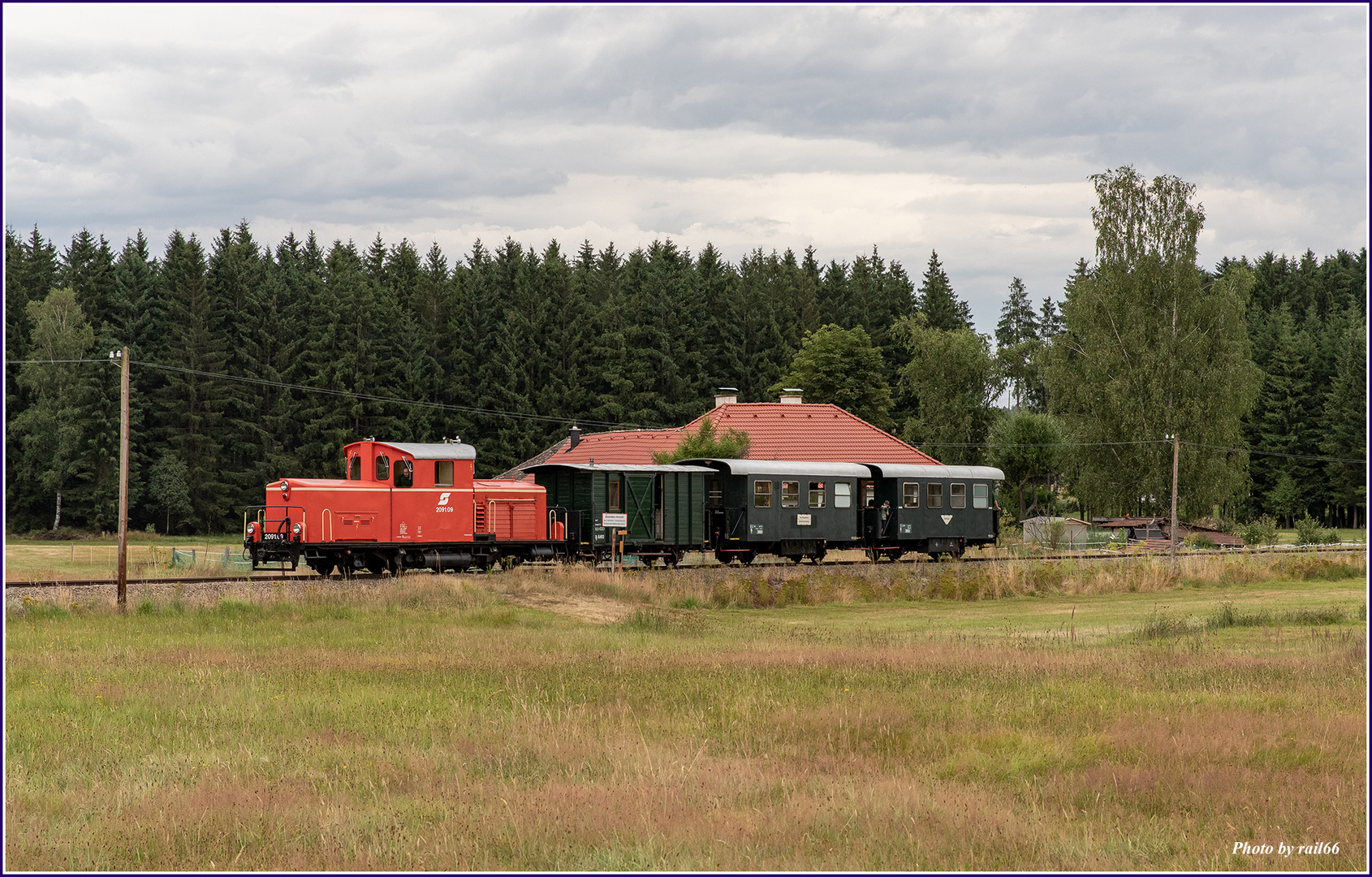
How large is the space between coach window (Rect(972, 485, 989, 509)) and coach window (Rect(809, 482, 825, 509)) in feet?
22.2

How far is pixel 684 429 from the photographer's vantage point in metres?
55.1

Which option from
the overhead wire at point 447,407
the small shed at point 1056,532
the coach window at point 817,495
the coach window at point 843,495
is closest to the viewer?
the coach window at point 817,495

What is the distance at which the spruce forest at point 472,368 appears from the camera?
231 feet

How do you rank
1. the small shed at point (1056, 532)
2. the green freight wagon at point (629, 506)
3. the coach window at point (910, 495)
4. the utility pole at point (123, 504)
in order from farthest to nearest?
the small shed at point (1056, 532)
the coach window at point (910, 495)
the green freight wagon at point (629, 506)
the utility pole at point (123, 504)

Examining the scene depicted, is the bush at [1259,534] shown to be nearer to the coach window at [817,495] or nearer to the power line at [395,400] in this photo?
Result: the coach window at [817,495]

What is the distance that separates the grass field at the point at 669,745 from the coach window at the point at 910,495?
679 inches

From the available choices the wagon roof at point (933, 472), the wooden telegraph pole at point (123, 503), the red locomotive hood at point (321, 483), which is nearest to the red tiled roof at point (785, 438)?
the wagon roof at point (933, 472)

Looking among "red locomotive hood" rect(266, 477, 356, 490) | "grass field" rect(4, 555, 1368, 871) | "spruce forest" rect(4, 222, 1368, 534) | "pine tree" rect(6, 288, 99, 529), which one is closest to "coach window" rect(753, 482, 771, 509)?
"red locomotive hood" rect(266, 477, 356, 490)

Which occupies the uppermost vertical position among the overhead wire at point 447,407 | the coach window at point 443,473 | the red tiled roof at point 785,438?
the overhead wire at point 447,407

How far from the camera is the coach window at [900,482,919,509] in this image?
4091 cm

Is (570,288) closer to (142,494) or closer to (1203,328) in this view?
(142,494)

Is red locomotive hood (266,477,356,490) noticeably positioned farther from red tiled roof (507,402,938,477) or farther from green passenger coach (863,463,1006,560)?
red tiled roof (507,402,938,477)

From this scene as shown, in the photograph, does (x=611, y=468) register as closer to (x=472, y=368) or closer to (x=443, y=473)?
(x=443, y=473)

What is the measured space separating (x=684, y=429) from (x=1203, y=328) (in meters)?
26.8
